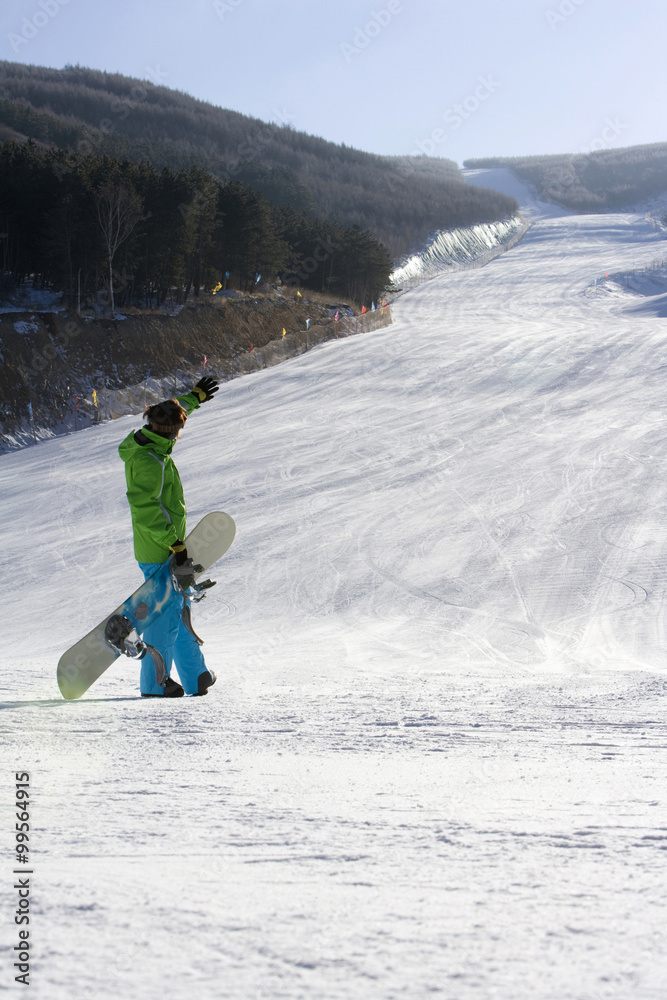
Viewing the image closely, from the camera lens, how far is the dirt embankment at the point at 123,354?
945 inches

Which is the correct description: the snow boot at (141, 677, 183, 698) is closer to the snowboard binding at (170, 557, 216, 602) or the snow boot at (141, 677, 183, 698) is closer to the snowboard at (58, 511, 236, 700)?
the snowboard at (58, 511, 236, 700)

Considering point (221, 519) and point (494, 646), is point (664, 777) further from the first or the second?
point (494, 646)

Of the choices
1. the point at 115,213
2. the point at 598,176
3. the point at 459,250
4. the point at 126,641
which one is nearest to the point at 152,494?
the point at 126,641

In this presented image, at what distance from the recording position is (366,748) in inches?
126

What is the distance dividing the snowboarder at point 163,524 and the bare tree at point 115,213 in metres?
26.3

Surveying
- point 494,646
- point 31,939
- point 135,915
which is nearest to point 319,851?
point 135,915

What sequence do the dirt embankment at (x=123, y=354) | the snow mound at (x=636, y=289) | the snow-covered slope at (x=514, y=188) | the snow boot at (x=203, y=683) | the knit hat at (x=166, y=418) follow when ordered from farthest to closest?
the snow-covered slope at (x=514, y=188), the snow mound at (x=636, y=289), the dirt embankment at (x=123, y=354), the snow boot at (x=203, y=683), the knit hat at (x=166, y=418)

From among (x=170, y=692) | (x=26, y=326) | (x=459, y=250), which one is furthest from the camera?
(x=459, y=250)

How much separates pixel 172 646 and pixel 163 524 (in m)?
0.76

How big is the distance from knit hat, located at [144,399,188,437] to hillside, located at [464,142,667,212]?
13025 cm

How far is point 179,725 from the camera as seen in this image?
3.53 meters

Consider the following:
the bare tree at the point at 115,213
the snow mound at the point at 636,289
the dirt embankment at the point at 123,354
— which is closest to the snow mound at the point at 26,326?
the dirt embankment at the point at 123,354

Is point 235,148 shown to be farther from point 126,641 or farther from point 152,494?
point 126,641

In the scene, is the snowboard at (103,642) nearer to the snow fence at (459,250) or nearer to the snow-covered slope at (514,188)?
the snow fence at (459,250)
